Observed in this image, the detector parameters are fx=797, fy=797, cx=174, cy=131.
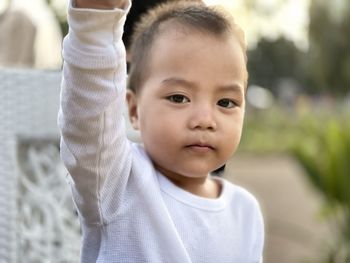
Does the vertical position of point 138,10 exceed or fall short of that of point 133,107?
it falls short

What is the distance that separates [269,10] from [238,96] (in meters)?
20.8

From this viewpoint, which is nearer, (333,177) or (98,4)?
(98,4)

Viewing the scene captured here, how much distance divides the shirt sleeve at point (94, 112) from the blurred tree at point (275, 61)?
107 ft

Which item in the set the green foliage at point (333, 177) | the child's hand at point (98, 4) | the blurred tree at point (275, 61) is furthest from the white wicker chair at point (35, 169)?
the blurred tree at point (275, 61)

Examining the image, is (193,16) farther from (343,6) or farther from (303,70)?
(303,70)

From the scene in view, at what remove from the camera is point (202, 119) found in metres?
1.43

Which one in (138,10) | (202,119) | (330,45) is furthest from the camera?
(330,45)

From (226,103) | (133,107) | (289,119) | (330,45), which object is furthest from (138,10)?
(330,45)

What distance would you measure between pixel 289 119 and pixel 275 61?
49.6 feet

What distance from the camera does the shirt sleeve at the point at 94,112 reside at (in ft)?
4.09

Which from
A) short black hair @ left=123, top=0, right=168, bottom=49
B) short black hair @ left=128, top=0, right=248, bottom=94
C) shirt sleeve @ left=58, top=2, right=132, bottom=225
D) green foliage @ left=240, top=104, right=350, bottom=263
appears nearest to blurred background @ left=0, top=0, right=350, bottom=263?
green foliage @ left=240, top=104, right=350, bottom=263

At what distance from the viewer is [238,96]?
4.97 feet

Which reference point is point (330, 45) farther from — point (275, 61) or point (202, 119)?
point (202, 119)

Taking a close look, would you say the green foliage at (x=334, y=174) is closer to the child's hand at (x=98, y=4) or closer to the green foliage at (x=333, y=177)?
the green foliage at (x=333, y=177)
